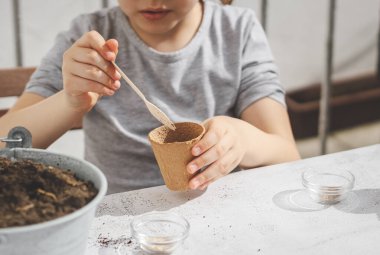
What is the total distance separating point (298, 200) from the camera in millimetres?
976

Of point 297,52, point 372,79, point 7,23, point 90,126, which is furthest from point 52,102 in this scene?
point 372,79

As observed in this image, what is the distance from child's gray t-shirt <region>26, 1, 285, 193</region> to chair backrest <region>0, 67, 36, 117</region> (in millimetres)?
125

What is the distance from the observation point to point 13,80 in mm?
1482

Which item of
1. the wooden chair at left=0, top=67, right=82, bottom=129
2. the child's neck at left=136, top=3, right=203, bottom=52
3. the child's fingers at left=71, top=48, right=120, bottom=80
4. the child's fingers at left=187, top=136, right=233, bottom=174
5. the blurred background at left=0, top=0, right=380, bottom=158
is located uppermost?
the child's fingers at left=71, top=48, right=120, bottom=80

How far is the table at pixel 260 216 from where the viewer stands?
827 millimetres

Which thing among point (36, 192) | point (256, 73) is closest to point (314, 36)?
point (256, 73)

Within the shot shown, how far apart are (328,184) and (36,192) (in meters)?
0.56

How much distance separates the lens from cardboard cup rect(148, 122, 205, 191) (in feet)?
2.94

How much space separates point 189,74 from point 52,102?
39 cm

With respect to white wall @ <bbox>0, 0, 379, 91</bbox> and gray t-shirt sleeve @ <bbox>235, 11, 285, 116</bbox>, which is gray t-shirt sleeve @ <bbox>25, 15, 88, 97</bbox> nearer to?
gray t-shirt sleeve @ <bbox>235, 11, 285, 116</bbox>

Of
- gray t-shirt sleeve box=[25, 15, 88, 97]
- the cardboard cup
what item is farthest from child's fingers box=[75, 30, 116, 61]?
gray t-shirt sleeve box=[25, 15, 88, 97]

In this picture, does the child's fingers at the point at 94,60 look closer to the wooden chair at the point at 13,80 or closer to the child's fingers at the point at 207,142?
the child's fingers at the point at 207,142

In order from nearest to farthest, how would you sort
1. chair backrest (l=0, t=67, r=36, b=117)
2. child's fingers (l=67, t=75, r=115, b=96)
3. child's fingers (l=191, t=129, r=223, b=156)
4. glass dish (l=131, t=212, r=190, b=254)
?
1. glass dish (l=131, t=212, r=190, b=254)
2. child's fingers (l=191, t=129, r=223, b=156)
3. child's fingers (l=67, t=75, r=115, b=96)
4. chair backrest (l=0, t=67, r=36, b=117)

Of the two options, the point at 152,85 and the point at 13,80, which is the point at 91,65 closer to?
the point at 152,85
